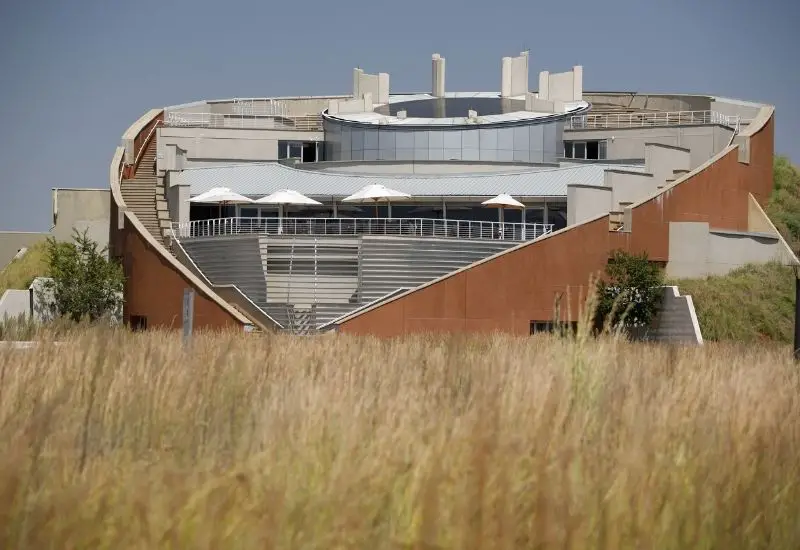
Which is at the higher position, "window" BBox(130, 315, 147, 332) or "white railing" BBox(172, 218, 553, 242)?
"white railing" BBox(172, 218, 553, 242)

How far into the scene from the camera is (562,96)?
5631 centimetres

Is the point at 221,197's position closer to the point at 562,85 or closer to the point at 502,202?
the point at 502,202

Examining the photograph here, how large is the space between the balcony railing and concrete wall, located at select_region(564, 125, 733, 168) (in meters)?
11.7

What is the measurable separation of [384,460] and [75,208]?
1824 inches

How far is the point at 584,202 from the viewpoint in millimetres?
40812

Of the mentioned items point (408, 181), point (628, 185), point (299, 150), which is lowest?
point (628, 185)

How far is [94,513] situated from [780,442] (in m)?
5.55

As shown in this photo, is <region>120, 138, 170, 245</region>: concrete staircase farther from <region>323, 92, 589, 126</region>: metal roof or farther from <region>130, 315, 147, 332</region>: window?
<region>323, 92, 589, 126</region>: metal roof

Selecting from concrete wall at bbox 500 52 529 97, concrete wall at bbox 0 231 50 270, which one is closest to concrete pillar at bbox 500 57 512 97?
concrete wall at bbox 500 52 529 97

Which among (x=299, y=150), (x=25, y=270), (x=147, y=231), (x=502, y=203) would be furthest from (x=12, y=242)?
(x=502, y=203)

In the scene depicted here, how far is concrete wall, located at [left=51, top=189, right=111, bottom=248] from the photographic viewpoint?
52625 mm

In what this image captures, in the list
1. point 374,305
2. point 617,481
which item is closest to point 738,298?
Answer: point 374,305

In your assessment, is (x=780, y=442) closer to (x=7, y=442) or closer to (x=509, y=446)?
(x=509, y=446)

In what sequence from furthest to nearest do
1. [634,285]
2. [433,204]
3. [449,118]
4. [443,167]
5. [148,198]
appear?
[449,118], [443,167], [148,198], [433,204], [634,285]
